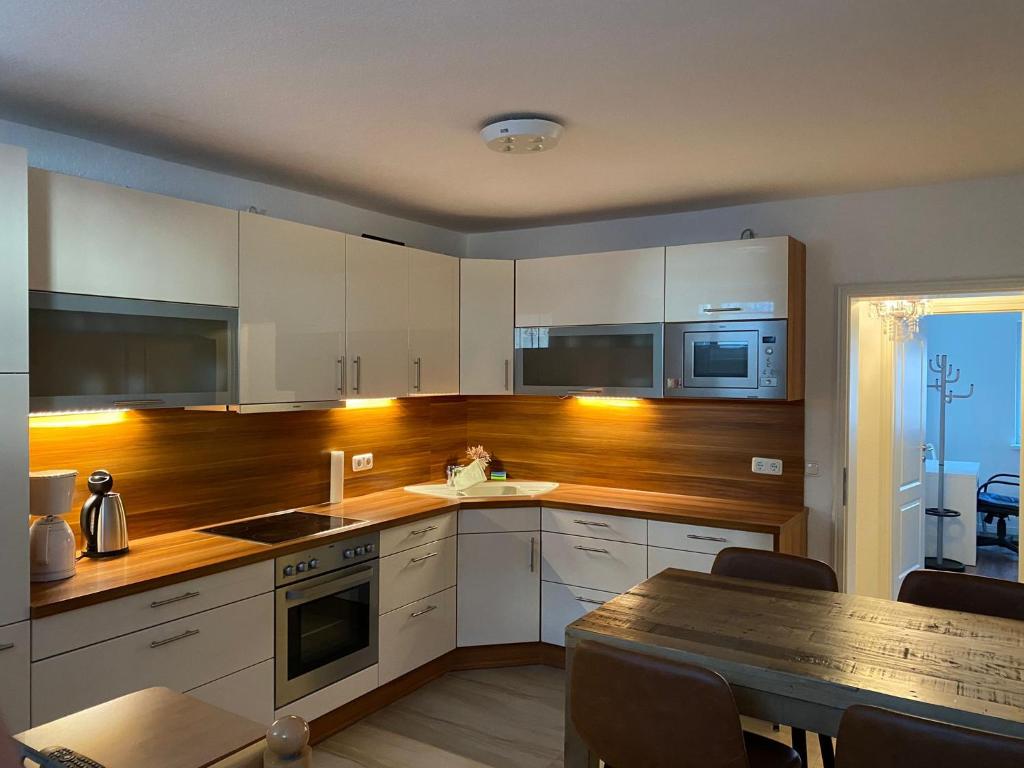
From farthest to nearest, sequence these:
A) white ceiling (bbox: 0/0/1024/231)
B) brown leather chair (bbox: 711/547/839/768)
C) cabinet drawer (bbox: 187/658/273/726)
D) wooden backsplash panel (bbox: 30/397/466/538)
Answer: wooden backsplash panel (bbox: 30/397/466/538)
cabinet drawer (bbox: 187/658/273/726)
brown leather chair (bbox: 711/547/839/768)
white ceiling (bbox: 0/0/1024/231)

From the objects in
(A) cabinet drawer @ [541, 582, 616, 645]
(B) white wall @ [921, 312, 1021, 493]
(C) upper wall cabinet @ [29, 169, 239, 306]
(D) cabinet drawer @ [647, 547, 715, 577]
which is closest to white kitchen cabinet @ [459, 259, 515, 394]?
(A) cabinet drawer @ [541, 582, 616, 645]

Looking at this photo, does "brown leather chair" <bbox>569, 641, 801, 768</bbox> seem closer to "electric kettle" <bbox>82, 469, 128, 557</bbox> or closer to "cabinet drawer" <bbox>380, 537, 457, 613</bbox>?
"cabinet drawer" <bbox>380, 537, 457, 613</bbox>

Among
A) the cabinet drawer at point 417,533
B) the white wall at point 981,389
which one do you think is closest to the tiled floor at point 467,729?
the cabinet drawer at point 417,533

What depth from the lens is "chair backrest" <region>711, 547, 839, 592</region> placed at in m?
2.62

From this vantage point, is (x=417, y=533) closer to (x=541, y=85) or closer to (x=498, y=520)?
(x=498, y=520)

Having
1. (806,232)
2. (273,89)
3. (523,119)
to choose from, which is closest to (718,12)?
(523,119)

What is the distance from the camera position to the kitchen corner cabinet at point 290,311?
310cm

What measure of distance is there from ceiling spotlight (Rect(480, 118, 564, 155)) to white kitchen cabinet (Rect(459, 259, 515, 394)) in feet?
5.11

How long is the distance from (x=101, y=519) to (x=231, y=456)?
734 millimetres

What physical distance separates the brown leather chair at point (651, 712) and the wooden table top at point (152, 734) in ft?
2.96

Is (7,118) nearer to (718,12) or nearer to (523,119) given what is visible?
(523,119)

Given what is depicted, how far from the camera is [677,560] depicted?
3637 millimetres

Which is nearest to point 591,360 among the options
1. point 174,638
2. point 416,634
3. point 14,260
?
point 416,634

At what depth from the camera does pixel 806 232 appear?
12.7 feet
